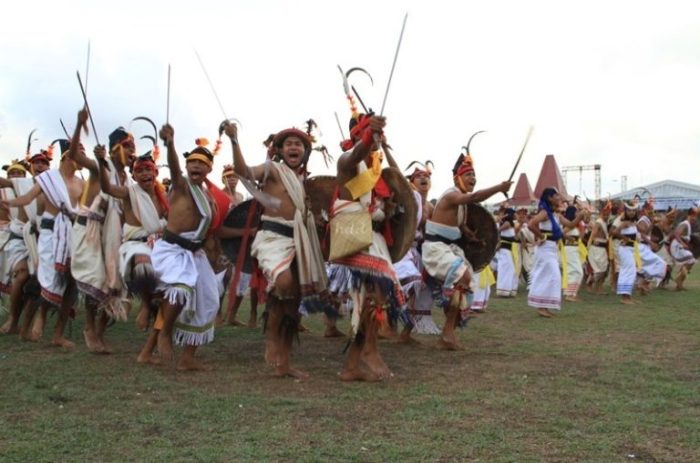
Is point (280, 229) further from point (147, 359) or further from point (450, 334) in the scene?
point (450, 334)

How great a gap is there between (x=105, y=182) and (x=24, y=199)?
1.24 meters

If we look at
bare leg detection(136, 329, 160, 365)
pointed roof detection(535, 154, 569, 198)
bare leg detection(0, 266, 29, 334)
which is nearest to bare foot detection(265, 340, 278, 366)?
bare leg detection(136, 329, 160, 365)

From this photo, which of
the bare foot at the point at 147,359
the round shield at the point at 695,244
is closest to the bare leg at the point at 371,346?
the bare foot at the point at 147,359

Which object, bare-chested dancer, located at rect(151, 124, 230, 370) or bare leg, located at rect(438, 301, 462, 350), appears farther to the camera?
bare leg, located at rect(438, 301, 462, 350)

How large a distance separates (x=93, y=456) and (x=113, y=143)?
3961 mm

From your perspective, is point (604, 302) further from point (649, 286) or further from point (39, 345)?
point (39, 345)

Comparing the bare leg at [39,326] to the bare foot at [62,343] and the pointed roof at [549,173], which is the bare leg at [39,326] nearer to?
the bare foot at [62,343]

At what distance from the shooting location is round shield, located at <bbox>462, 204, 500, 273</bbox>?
7695 millimetres

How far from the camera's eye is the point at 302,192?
19.7 ft

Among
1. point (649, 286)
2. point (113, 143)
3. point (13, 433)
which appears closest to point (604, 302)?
point (649, 286)

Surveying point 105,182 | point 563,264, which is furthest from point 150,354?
point 563,264

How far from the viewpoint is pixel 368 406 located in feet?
16.1

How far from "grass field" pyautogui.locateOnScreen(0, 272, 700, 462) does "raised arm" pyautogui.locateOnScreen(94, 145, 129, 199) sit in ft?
4.73

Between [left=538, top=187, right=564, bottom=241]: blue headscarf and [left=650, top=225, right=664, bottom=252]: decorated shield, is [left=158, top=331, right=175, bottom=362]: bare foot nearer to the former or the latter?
[left=538, top=187, right=564, bottom=241]: blue headscarf
